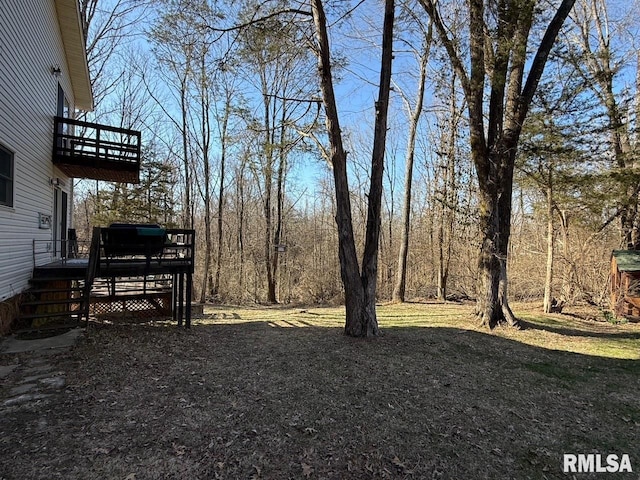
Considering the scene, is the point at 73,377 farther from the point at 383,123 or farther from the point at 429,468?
the point at 383,123

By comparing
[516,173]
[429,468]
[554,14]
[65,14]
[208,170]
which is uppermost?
[65,14]

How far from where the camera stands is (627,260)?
30.3 feet

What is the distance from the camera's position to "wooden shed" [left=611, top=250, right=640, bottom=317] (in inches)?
357

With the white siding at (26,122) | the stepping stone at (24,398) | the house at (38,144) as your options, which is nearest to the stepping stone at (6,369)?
the stepping stone at (24,398)

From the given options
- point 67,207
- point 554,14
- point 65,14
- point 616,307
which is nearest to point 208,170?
point 67,207

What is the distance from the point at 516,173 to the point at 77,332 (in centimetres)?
1043

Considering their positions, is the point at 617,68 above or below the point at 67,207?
above

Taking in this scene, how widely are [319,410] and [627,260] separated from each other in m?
9.85

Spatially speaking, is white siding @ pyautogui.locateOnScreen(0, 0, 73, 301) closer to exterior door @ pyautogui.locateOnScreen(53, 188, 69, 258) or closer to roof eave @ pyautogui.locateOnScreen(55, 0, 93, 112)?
roof eave @ pyautogui.locateOnScreen(55, 0, 93, 112)

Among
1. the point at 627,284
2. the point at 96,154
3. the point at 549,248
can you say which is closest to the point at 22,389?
the point at 96,154

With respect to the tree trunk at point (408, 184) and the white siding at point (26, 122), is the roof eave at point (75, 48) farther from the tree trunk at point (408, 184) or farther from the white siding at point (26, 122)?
the tree trunk at point (408, 184)

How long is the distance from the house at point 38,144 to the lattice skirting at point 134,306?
56.4 inches

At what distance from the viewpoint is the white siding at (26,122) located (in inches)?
216

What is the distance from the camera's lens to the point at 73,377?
13.0 ft
